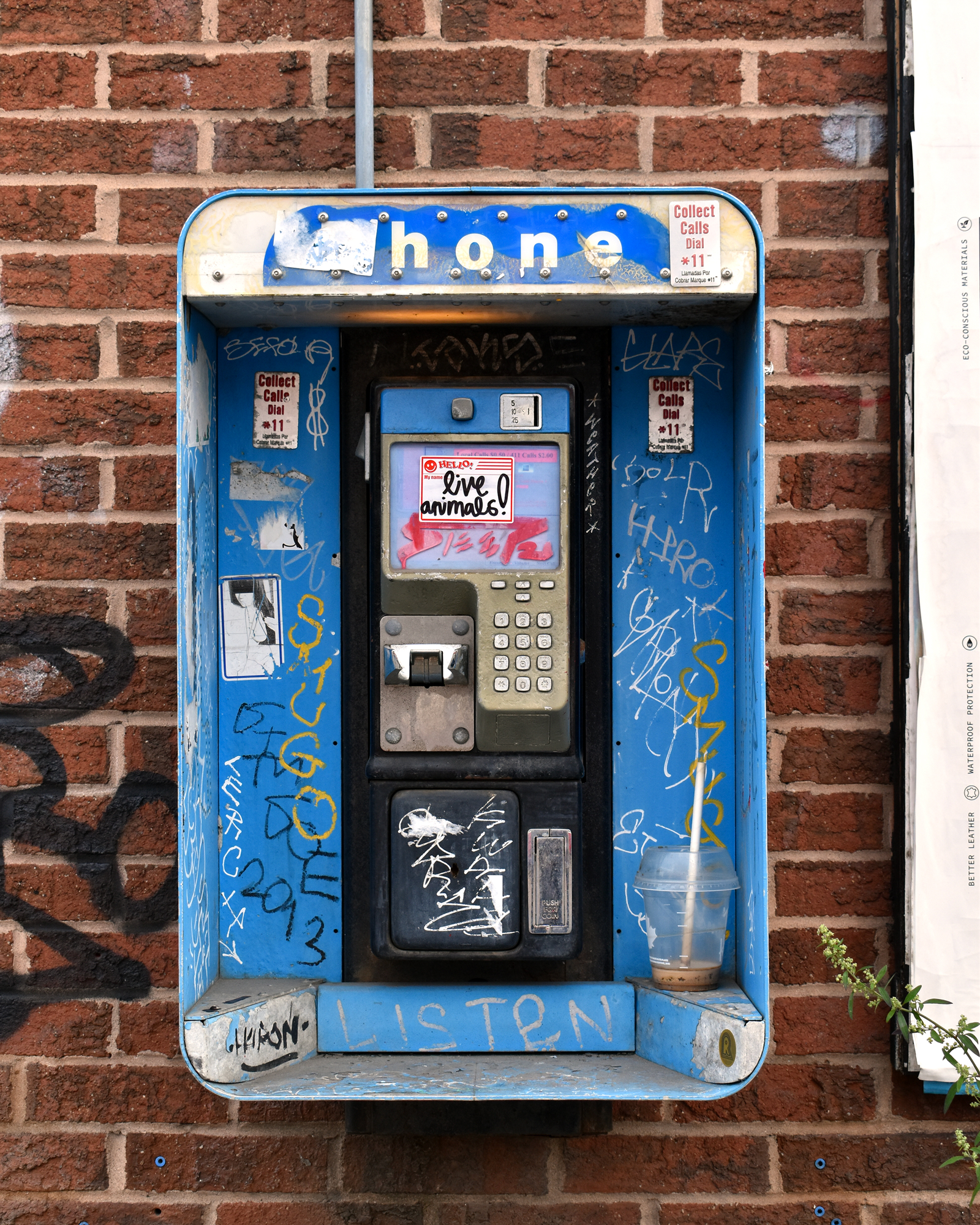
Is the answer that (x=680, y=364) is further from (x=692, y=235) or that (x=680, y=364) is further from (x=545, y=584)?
(x=545, y=584)

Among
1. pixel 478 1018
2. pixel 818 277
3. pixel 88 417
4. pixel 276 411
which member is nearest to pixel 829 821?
pixel 478 1018

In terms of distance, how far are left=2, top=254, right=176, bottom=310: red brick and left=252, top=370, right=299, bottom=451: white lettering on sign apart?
1.02ft

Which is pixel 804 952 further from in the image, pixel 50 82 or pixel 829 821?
pixel 50 82

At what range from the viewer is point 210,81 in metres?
1.99

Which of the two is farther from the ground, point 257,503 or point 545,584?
point 257,503

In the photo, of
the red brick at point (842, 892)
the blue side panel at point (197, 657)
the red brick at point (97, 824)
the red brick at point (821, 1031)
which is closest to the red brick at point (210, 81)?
the blue side panel at point (197, 657)

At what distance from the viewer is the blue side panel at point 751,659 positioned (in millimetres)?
1610

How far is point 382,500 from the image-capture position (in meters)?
1.67

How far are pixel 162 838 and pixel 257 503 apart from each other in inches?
25.5

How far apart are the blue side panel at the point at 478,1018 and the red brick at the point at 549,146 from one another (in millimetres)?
1443

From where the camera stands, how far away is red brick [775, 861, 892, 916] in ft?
6.40

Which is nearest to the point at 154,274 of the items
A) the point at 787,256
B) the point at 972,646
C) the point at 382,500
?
the point at 382,500

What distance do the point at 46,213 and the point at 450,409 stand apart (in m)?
0.92

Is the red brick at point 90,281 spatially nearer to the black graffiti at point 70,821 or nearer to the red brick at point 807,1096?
the black graffiti at point 70,821
